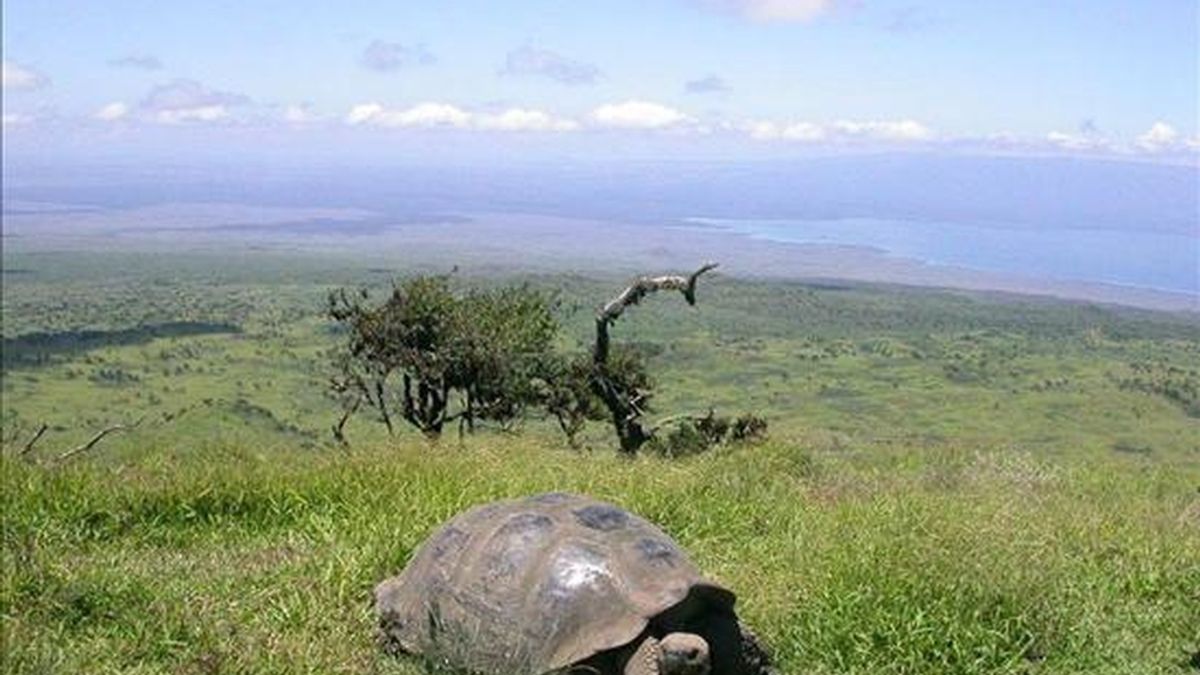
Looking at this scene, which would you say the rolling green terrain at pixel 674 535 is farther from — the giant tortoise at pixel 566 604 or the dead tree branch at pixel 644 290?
the dead tree branch at pixel 644 290

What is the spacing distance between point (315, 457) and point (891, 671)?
6.64m

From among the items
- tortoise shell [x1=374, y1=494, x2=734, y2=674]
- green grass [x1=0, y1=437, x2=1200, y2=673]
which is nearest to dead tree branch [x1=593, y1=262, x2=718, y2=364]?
green grass [x1=0, y1=437, x2=1200, y2=673]

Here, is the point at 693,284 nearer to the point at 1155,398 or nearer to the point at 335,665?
the point at 335,665

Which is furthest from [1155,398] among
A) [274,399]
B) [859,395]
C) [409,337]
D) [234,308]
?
[234,308]

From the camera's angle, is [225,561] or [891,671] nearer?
[891,671]

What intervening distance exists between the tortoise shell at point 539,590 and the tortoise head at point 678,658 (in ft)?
0.51

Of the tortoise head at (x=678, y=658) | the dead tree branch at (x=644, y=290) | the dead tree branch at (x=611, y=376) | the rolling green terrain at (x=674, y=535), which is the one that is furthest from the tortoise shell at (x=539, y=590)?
the dead tree branch at (x=611, y=376)

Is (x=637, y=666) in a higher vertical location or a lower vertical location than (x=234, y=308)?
higher

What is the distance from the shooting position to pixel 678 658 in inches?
234

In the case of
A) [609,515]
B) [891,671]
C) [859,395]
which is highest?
[609,515]

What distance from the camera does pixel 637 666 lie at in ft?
20.0

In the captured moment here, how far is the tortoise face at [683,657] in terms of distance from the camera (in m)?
5.94

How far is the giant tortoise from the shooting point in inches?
245

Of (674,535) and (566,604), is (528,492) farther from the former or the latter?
(566,604)
